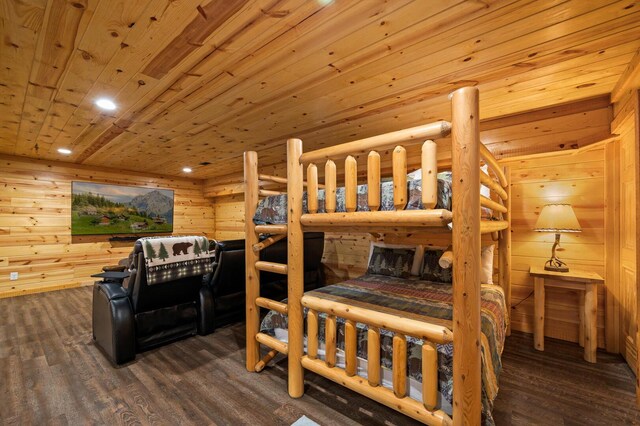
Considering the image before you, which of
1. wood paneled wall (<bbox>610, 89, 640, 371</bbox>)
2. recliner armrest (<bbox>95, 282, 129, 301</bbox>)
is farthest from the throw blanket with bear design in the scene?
wood paneled wall (<bbox>610, 89, 640, 371</bbox>)

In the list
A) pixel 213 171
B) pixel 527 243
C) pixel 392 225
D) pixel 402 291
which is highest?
pixel 213 171

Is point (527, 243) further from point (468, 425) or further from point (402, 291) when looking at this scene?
point (468, 425)

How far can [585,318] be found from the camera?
2.36 m

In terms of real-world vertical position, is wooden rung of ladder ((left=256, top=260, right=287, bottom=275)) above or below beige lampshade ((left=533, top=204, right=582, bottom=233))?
below

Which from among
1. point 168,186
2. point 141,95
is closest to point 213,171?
point 168,186

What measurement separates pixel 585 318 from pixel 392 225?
234cm

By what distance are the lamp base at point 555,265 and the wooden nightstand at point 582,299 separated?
0.05 metres

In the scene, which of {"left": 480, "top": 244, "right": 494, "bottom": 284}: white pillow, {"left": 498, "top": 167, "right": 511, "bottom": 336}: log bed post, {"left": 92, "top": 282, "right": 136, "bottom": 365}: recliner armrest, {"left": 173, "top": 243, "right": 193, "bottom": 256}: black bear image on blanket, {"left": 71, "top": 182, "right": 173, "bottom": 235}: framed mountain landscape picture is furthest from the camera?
{"left": 71, "top": 182, "right": 173, "bottom": 235}: framed mountain landscape picture

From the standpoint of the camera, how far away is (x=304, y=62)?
1.76 meters

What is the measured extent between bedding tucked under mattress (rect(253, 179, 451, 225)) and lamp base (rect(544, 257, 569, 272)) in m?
2.01

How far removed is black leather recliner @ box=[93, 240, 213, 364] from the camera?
2297mm

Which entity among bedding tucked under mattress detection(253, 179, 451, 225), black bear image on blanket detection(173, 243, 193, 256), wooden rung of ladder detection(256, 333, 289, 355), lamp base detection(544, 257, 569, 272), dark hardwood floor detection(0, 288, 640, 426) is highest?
bedding tucked under mattress detection(253, 179, 451, 225)

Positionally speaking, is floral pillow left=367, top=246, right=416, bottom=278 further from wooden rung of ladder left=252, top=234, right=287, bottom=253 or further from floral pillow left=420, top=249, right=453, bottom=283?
wooden rung of ladder left=252, top=234, right=287, bottom=253

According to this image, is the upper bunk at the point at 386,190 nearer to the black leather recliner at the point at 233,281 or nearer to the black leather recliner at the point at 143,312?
the black leather recliner at the point at 233,281
